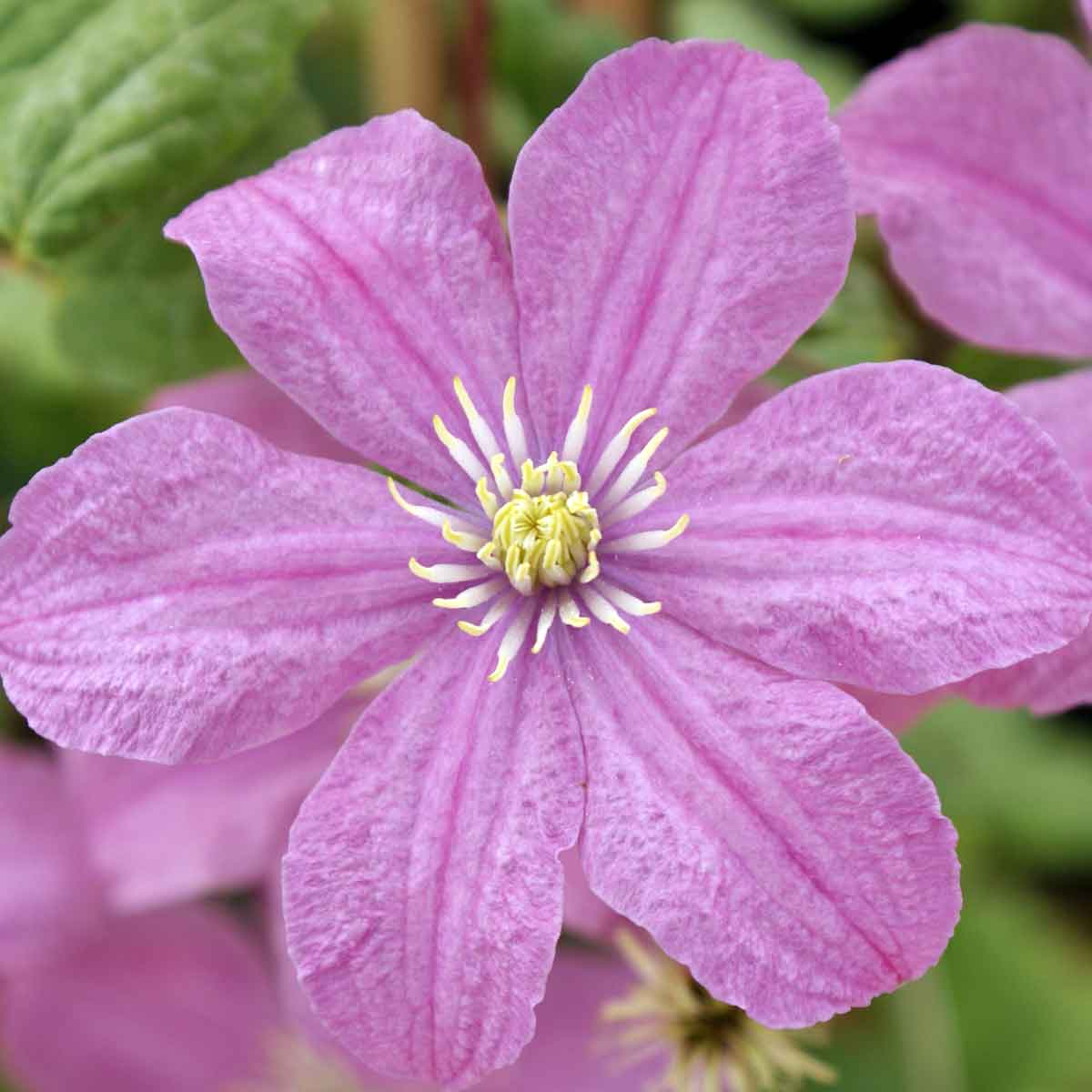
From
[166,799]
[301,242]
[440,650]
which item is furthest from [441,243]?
[166,799]

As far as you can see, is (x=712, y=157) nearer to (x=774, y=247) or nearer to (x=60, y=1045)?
(x=774, y=247)

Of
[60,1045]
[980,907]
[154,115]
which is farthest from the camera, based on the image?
[980,907]

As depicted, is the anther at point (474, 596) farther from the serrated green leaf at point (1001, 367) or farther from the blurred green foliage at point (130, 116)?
the serrated green leaf at point (1001, 367)

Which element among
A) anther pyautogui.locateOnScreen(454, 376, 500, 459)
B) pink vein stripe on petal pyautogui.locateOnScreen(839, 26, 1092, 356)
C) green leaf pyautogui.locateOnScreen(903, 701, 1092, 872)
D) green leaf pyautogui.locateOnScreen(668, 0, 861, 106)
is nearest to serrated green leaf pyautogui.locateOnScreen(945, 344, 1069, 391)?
pink vein stripe on petal pyautogui.locateOnScreen(839, 26, 1092, 356)

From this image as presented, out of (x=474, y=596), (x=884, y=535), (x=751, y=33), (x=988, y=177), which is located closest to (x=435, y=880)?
(x=474, y=596)

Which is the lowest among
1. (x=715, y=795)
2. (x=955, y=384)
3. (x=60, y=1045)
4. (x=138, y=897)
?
(x=60, y=1045)

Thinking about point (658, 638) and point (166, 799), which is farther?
point (166, 799)

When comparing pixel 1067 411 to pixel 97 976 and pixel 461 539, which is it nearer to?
pixel 461 539
